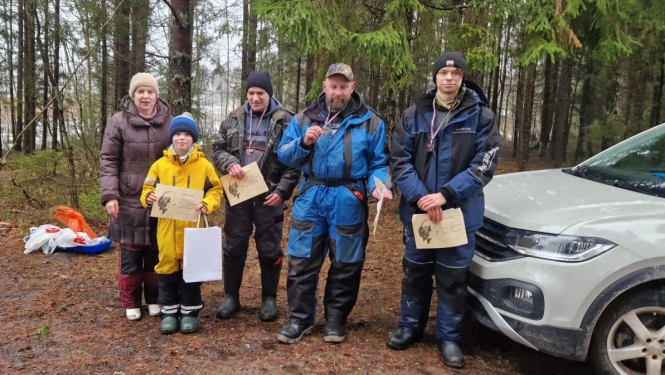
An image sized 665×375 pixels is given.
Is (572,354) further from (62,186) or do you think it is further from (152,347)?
(62,186)

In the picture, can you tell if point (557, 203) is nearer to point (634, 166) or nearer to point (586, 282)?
point (586, 282)

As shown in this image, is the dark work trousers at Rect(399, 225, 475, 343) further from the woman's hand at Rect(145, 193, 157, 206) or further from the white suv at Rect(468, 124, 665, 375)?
the woman's hand at Rect(145, 193, 157, 206)

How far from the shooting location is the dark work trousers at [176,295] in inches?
155

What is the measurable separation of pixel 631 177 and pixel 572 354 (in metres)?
1.65

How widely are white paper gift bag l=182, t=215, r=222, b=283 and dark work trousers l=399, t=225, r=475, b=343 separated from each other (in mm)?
1479

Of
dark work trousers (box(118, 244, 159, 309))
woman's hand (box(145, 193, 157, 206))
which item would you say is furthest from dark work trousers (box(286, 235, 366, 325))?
dark work trousers (box(118, 244, 159, 309))

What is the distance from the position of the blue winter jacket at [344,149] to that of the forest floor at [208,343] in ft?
4.06

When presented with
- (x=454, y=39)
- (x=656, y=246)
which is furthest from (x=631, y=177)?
(x=454, y=39)

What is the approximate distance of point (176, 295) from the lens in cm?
400

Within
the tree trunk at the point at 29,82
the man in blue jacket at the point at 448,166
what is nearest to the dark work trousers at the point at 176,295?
the man in blue jacket at the point at 448,166

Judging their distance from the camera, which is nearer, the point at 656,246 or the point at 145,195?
the point at 656,246

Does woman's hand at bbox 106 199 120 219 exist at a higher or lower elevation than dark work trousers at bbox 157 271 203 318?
higher

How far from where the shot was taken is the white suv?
9.82ft

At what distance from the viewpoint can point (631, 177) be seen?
3.90 metres
